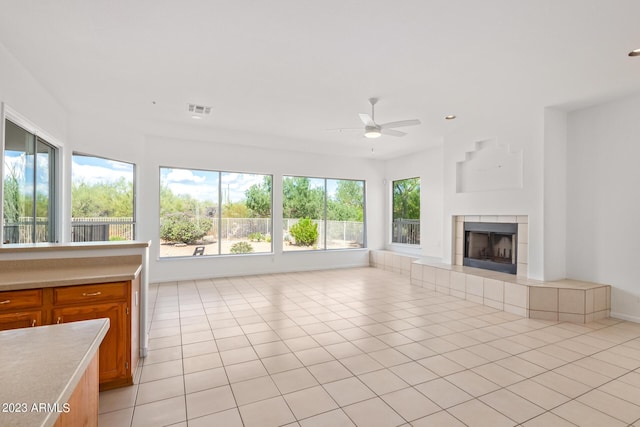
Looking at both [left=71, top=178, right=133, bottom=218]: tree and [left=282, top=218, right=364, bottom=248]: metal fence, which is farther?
[left=282, top=218, right=364, bottom=248]: metal fence

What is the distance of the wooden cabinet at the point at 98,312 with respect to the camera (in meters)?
2.19

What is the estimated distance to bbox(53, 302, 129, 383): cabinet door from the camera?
7.81 ft

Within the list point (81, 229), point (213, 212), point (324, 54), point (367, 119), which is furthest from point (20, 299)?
point (213, 212)

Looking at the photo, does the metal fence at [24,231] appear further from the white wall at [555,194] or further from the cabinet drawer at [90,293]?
the white wall at [555,194]

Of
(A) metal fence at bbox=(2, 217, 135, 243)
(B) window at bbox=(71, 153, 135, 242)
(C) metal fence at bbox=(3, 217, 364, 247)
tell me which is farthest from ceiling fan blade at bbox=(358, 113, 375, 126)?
(B) window at bbox=(71, 153, 135, 242)

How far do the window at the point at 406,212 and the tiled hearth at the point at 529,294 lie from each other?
2271 millimetres

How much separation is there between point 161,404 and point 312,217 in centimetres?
573

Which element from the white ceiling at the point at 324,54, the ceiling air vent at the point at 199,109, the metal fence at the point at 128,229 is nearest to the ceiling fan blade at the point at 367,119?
the white ceiling at the point at 324,54

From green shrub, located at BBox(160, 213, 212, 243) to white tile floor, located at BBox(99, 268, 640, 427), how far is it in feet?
6.00

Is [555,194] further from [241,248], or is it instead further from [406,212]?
[241,248]

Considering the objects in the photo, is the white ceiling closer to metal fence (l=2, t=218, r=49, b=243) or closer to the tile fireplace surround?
metal fence (l=2, t=218, r=49, b=243)

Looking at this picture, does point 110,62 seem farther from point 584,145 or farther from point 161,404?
point 584,145

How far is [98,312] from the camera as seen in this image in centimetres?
242

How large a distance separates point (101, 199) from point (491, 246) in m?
6.60
